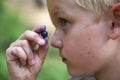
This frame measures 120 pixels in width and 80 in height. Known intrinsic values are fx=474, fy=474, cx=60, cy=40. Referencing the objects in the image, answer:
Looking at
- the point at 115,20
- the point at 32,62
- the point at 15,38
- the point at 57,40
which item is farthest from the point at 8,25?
the point at 115,20

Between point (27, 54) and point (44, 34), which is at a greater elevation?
point (44, 34)

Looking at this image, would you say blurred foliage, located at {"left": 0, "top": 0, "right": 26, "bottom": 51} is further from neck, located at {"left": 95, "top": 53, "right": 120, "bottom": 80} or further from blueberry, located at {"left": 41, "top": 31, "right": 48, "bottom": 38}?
neck, located at {"left": 95, "top": 53, "right": 120, "bottom": 80}

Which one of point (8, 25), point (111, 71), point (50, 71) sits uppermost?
point (111, 71)

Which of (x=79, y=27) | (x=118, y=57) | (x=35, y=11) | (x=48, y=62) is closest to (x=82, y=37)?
(x=79, y=27)

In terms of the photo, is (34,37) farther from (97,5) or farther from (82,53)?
(97,5)

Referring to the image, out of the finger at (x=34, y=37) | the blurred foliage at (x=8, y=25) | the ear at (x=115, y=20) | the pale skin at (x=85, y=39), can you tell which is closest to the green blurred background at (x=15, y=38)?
the blurred foliage at (x=8, y=25)

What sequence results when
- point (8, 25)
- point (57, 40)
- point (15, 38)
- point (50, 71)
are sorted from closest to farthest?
point (57, 40), point (50, 71), point (15, 38), point (8, 25)
